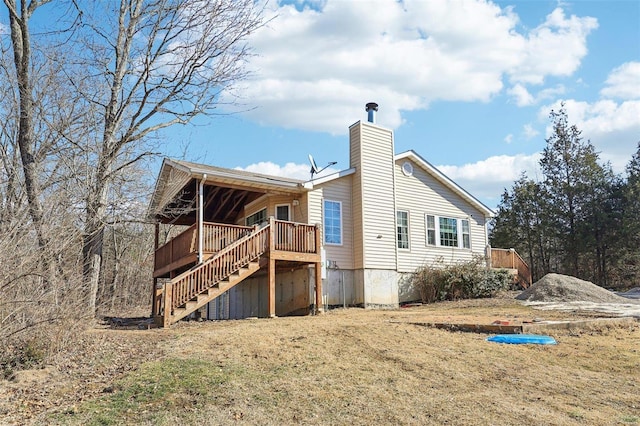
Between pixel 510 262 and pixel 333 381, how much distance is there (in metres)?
18.0

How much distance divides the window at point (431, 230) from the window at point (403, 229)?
1.15 meters

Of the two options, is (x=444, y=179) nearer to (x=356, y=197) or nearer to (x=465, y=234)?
(x=465, y=234)

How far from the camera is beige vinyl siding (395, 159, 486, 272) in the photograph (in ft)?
67.7

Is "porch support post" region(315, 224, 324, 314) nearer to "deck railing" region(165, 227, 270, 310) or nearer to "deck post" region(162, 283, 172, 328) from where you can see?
"deck railing" region(165, 227, 270, 310)

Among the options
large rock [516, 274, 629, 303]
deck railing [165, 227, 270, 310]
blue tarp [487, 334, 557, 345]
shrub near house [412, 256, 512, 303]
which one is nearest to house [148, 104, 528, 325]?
deck railing [165, 227, 270, 310]

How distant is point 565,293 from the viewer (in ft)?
58.1

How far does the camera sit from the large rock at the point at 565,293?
17406 millimetres

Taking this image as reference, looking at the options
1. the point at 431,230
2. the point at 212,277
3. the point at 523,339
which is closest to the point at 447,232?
the point at 431,230

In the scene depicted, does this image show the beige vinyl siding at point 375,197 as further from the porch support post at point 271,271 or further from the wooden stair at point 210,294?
the wooden stair at point 210,294

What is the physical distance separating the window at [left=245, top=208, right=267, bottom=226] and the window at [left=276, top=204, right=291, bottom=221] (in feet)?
2.05

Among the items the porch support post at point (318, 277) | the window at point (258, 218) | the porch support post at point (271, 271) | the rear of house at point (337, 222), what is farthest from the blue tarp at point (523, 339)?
the window at point (258, 218)

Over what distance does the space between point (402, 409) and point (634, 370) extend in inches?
161

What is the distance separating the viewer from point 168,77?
620 inches

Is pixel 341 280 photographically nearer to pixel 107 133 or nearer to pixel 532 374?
pixel 107 133
